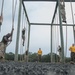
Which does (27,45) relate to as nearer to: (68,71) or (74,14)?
(74,14)

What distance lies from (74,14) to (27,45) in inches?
350

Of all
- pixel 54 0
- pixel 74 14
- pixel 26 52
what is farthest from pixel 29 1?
pixel 26 52

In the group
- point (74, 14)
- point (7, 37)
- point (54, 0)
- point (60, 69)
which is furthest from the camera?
point (54, 0)

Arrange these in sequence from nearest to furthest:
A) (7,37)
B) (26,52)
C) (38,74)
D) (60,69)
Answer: (38,74)
(60,69)
(7,37)
(26,52)

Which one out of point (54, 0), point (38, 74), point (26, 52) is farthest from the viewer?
point (26, 52)

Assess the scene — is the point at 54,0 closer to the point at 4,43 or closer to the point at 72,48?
the point at 72,48

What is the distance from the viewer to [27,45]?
20.8 metres

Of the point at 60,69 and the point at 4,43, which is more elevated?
the point at 4,43

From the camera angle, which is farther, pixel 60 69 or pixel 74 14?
pixel 74 14

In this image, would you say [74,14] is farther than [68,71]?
Yes

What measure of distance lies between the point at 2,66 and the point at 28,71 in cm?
61

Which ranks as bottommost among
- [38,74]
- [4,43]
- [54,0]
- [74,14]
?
[38,74]

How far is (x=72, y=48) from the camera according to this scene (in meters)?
15.1

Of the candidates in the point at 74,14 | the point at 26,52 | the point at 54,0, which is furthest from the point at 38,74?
the point at 26,52
